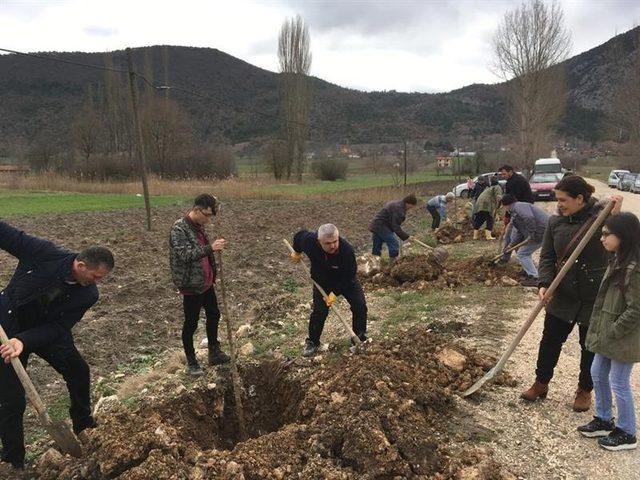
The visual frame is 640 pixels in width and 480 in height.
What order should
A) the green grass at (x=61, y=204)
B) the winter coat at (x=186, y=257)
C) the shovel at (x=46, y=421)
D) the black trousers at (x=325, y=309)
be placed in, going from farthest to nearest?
1. the green grass at (x=61, y=204)
2. the black trousers at (x=325, y=309)
3. the winter coat at (x=186, y=257)
4. the shovel at (x=46, y=421)

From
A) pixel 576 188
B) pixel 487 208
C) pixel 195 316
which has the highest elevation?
pixel 576 188

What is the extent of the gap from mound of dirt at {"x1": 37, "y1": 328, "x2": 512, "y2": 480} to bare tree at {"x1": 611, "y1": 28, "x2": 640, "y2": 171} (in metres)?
41.0

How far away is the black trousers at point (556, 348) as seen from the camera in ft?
12.6

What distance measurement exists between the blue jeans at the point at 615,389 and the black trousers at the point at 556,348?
31cm

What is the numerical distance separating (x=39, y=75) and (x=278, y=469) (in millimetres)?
117434

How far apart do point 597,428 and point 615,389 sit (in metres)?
0.45

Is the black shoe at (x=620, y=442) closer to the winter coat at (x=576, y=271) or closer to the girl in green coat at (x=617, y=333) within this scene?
the girl in green coat at (x=617, y=333)

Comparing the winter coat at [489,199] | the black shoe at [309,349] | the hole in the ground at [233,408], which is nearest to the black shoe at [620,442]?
the hole in the ground at [233,408]

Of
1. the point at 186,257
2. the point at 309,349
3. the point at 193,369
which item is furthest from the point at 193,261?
the point at 309,349

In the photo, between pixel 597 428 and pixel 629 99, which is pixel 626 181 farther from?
pixel 597 428

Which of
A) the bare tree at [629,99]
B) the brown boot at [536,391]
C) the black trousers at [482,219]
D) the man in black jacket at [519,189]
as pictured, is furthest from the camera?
the bare tree at [629,99]

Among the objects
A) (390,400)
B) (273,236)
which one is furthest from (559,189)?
(273,236)

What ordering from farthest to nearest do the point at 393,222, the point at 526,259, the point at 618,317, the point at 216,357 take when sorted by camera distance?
the point at 393,222 → the point at 526,259 → the point at 216,357 → the point at 618,317

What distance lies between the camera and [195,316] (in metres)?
4.73
